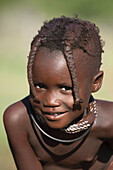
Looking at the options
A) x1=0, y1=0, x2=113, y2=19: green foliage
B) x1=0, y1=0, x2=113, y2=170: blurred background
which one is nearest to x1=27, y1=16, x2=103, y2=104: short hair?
x1=0, y1=0, x2=113, y2=170: blurred background

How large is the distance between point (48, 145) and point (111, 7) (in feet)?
12.2

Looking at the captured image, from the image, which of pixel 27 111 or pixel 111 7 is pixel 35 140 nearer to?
pixel 27 111

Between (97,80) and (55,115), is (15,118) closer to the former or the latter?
(55,115)

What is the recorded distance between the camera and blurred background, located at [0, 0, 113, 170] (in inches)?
136

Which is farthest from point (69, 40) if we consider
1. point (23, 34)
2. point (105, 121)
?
point (23, 34)

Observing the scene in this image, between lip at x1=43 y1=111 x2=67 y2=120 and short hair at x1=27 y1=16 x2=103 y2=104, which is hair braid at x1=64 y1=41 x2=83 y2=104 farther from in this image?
lip at x1=43 y1=111 x2=67 y2=120

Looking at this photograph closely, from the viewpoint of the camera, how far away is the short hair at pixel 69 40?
57.5 inches

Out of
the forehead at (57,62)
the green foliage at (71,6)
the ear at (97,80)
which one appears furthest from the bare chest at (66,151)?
the green foliage at (71,6)

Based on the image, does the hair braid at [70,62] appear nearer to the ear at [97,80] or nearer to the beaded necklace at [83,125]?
the ear at [97,80]

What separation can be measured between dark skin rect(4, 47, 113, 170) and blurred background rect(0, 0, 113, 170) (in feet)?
3.03

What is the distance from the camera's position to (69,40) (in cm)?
147

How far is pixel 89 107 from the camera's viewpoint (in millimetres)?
1757

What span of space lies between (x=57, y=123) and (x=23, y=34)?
3.14 metres

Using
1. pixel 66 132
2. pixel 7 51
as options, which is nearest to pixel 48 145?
pixel 66 132
